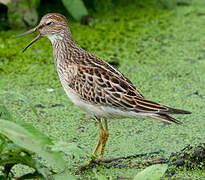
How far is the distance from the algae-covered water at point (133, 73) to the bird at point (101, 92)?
1.47 ft

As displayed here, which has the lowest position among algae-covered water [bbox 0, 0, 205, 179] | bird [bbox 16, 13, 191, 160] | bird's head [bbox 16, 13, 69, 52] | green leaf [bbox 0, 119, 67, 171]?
algae-covered water [bbox 0, 0, 205, 179]

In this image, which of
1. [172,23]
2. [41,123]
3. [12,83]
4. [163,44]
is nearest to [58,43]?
[41,123]

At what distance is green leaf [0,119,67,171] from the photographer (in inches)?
103

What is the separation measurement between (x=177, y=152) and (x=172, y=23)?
348 centimetres

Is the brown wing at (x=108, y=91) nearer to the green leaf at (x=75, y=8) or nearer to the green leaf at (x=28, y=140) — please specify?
the green leaf at (x=28, y=140)

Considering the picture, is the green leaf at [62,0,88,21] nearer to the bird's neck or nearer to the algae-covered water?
the algae-covered water

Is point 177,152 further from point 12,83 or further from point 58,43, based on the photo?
A: point 12,83

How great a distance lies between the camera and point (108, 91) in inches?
159

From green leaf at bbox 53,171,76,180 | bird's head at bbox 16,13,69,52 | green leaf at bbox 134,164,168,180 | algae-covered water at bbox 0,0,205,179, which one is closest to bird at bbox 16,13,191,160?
bird's head at bbox 16,13,69,52

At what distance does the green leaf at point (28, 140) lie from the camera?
8.62 feet

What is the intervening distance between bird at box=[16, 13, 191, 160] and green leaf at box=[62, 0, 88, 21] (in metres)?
2.18

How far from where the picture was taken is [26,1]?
650 cm

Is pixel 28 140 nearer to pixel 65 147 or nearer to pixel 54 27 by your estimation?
pixel 65 147

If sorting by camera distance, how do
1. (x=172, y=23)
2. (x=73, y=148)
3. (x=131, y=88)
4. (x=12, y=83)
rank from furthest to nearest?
(x=172, y=23), (x=12, y=83), (x=131, y=88), (x=73, y=148)
